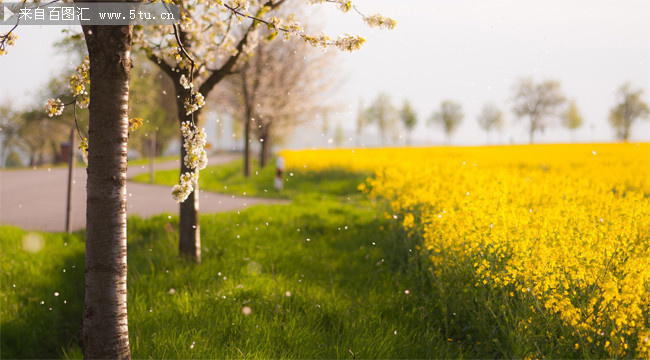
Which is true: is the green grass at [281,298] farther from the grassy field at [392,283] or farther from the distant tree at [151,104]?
the distant tree at [151,104]

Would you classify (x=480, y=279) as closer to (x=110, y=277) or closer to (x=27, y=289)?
(x=110, y=277)

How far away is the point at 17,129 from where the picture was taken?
3616 centimetres

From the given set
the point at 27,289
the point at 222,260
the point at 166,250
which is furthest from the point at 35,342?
the point at 222,260

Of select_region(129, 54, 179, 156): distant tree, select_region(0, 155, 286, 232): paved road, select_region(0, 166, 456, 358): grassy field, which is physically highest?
select_region(129, 54, 179, 156): distant tree

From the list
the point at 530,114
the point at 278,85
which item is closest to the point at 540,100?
the point at 530,114

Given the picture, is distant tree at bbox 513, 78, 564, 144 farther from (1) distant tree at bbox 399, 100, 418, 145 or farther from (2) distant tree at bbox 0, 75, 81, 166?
(2) distant tree at bbox 0, 75, 81, 166

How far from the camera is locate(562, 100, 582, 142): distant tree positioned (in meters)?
49.0

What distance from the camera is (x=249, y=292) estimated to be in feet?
16.9

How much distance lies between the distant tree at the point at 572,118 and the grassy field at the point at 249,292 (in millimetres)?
48288

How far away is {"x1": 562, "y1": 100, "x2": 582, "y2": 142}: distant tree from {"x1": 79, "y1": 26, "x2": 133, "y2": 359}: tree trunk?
2095 inches

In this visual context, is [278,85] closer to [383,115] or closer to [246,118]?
[246,118]

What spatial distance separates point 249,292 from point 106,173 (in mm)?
2652

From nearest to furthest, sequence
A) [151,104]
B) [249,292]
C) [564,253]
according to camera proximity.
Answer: [564,253]
[249,292]
[151,104]

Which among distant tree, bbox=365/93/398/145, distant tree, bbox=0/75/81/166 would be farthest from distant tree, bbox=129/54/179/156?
distant tree, bbox=365/93/398/145
